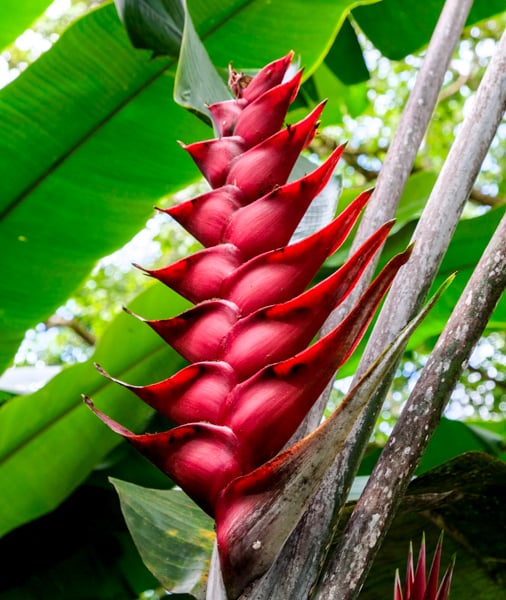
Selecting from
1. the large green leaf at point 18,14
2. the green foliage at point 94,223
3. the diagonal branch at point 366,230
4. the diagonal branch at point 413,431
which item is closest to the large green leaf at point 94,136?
the green foliage at point 94,223

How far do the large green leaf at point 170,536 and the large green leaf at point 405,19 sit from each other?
42.4 inches

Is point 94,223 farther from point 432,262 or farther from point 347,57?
point 432,262

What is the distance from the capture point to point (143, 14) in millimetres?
741

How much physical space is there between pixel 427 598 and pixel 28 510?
27.9 inches

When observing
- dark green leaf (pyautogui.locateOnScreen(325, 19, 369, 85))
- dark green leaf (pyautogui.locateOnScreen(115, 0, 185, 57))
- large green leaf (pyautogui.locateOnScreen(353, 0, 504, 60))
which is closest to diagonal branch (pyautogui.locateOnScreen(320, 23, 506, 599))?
dark green leaf (pyautogui.locateOnScreen(115, 0, 185, 57))

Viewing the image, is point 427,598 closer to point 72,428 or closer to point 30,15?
point 72,428

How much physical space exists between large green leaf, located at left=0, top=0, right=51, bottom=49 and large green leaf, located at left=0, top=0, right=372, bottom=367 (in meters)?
0.14

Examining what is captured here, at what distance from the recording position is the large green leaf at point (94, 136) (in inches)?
Result: 42.4

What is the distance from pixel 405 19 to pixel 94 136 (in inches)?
24.2

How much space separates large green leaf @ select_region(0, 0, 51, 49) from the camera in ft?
3.81

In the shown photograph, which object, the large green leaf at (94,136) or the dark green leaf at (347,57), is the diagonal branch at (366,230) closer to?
the large green leaf at (94,136)

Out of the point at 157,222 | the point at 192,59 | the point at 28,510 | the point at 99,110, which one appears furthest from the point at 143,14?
the point at 157,222

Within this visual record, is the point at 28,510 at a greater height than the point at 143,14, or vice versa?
the point at 143,14

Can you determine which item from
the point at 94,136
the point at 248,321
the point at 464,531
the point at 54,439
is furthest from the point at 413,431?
the point at 94,136
